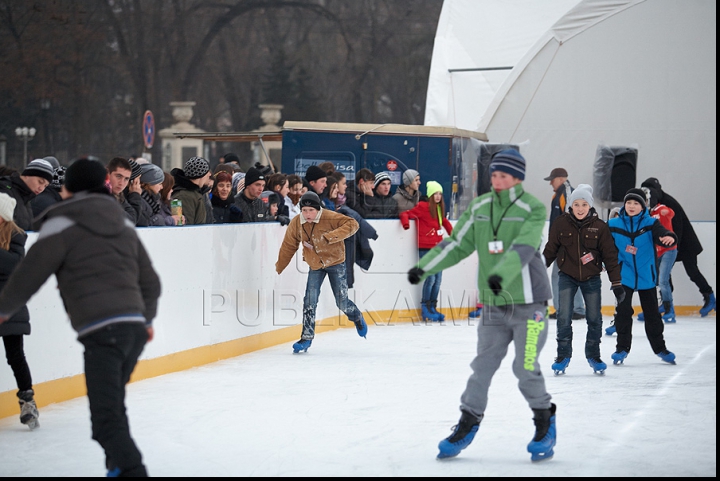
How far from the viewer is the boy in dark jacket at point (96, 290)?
3975 millimetres

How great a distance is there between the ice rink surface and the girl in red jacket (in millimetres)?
2605

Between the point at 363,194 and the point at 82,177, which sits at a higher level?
the point at 82,177

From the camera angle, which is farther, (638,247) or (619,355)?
(619,355)

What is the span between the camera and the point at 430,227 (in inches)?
468

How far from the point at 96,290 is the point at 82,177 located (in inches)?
18.1

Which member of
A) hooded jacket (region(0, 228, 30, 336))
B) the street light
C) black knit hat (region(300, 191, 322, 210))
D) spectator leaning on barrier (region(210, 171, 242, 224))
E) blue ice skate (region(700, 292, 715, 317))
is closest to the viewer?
hooded jacket (region(0, 228, 30, 336))

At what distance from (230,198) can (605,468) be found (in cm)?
540

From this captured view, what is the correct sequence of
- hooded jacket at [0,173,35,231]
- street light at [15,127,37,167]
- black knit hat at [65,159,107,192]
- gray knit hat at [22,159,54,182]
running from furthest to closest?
street light at [15,127,37,167], gray knit hat at [22,159,54,182], hooded jacket at [0,173,35,231], black knit hat at [65,159,107,192]

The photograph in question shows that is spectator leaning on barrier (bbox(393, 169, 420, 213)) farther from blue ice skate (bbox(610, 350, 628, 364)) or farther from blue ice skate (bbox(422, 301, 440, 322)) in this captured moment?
blue ice skate (bbox(610, 350, 628, 364))

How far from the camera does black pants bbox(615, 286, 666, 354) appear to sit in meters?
8.36

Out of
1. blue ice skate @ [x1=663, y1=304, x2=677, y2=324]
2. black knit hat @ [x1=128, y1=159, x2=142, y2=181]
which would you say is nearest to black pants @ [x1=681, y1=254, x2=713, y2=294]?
blue ice skate @ [x1=663, y1=304, x2=677, y2=324]

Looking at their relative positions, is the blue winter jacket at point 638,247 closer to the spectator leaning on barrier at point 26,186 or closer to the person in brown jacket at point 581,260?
the person in brown jacket at point 581,260

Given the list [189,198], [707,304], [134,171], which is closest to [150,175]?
[134,171]

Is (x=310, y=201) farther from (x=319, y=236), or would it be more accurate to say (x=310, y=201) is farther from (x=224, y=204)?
(x=224, y=204)
